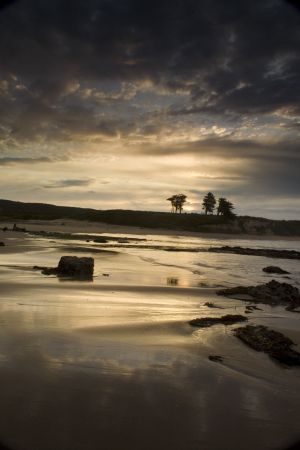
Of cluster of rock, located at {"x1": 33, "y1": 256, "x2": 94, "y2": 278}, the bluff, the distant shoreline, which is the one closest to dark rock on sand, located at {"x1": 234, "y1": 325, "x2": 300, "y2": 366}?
cluster of rock, located at {"x1": 33, "y1": 256, "x2": 94, "y2": 278}

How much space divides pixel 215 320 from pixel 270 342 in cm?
119

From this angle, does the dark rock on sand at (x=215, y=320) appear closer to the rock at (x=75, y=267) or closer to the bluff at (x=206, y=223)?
the rock at (x=75, y=267)

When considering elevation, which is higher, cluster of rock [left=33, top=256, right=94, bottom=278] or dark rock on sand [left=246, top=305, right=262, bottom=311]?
cluster of rock [left=33, top=256, right=94, bottom=278]

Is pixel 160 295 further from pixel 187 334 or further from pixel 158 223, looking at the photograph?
pixel 158 223

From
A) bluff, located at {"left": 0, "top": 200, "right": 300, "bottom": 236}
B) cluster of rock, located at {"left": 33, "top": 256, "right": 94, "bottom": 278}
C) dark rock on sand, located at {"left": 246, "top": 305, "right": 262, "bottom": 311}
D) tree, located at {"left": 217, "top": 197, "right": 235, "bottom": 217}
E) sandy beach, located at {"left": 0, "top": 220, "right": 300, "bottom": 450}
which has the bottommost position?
dark rock on sand, located at {"left": 246, "top": 305, "right": 262, "bottom": 311}

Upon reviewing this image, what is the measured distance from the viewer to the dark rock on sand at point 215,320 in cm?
515

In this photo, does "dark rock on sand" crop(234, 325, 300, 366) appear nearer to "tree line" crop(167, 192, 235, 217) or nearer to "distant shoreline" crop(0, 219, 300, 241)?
"distant shoreline" crop(0, 219, 300, 241)

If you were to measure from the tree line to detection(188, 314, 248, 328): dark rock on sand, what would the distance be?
229 ft

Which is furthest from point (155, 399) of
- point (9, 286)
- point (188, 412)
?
point (9, 286)

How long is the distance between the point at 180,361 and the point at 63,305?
9.60 ft

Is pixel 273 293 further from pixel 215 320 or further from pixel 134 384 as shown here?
pixel 134 384

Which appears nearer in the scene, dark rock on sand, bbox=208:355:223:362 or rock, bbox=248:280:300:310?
dark rock on sand, bbox=208:355:223:362

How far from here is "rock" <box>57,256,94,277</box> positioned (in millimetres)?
9559

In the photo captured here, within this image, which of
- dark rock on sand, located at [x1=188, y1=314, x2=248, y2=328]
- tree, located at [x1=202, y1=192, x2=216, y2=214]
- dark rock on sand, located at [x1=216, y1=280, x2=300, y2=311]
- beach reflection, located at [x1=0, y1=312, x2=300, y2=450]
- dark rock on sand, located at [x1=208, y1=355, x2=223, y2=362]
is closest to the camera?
beach reflection, located at [x1=0, y1=312, x2=300, y2=450]
